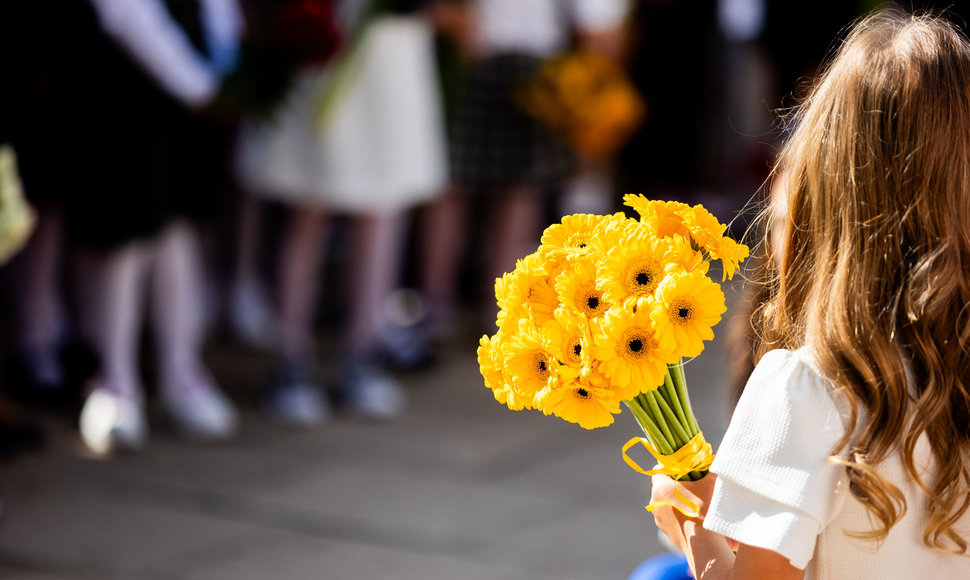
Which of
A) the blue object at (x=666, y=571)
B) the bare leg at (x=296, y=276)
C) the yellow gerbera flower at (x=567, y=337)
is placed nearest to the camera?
the yellow gerbera flower at (x=567, y=337)

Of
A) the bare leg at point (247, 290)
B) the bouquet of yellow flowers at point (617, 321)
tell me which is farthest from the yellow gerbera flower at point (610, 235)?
the bare leg at point (247, 290)

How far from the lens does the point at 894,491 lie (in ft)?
4.25

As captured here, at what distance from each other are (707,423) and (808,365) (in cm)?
297

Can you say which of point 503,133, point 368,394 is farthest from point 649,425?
point 503,133

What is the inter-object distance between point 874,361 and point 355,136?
2.99 metres

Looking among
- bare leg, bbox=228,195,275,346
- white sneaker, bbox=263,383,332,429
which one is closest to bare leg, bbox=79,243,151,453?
white sneaker, bbox=263,383,332,429

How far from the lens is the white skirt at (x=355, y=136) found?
4020 millimetres

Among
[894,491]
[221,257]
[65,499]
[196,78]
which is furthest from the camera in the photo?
[221,257]

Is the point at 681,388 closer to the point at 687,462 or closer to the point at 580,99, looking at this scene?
the point at 687,462

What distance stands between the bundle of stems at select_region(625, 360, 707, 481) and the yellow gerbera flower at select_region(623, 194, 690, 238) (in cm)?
18

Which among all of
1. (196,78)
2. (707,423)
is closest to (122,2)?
(196,78)

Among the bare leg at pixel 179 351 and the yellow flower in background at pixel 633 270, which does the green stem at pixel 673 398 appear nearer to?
the yellow flower in background at pixel 633 270

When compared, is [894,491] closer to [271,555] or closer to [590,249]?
[590,249]

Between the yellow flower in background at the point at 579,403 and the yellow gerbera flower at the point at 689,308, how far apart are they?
11cm
